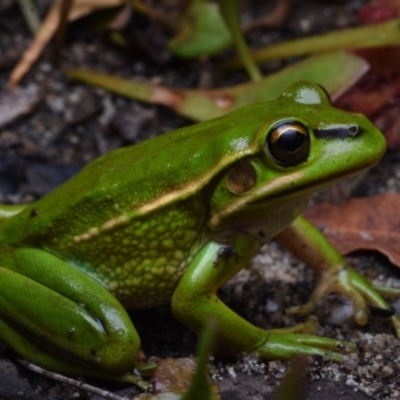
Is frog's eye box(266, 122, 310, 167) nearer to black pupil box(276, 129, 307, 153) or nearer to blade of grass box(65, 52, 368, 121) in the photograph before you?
black pupil box(276, 129, 307, 153)

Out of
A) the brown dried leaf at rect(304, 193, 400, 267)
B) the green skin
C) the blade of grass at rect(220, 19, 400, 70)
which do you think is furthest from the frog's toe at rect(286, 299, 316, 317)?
the blade of grass at rect(220, 19, 400, 70)

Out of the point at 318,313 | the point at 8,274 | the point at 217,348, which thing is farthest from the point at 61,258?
the point at 318,313

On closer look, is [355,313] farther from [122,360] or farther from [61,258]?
[61,258]

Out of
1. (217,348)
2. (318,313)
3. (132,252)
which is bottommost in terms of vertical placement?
(318,313)

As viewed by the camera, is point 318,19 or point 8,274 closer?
point 8,274

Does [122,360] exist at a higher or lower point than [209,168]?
lower

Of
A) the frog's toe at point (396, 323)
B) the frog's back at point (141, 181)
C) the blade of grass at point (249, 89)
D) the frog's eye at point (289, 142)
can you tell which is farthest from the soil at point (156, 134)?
the frog's eye at point (289, 142)
